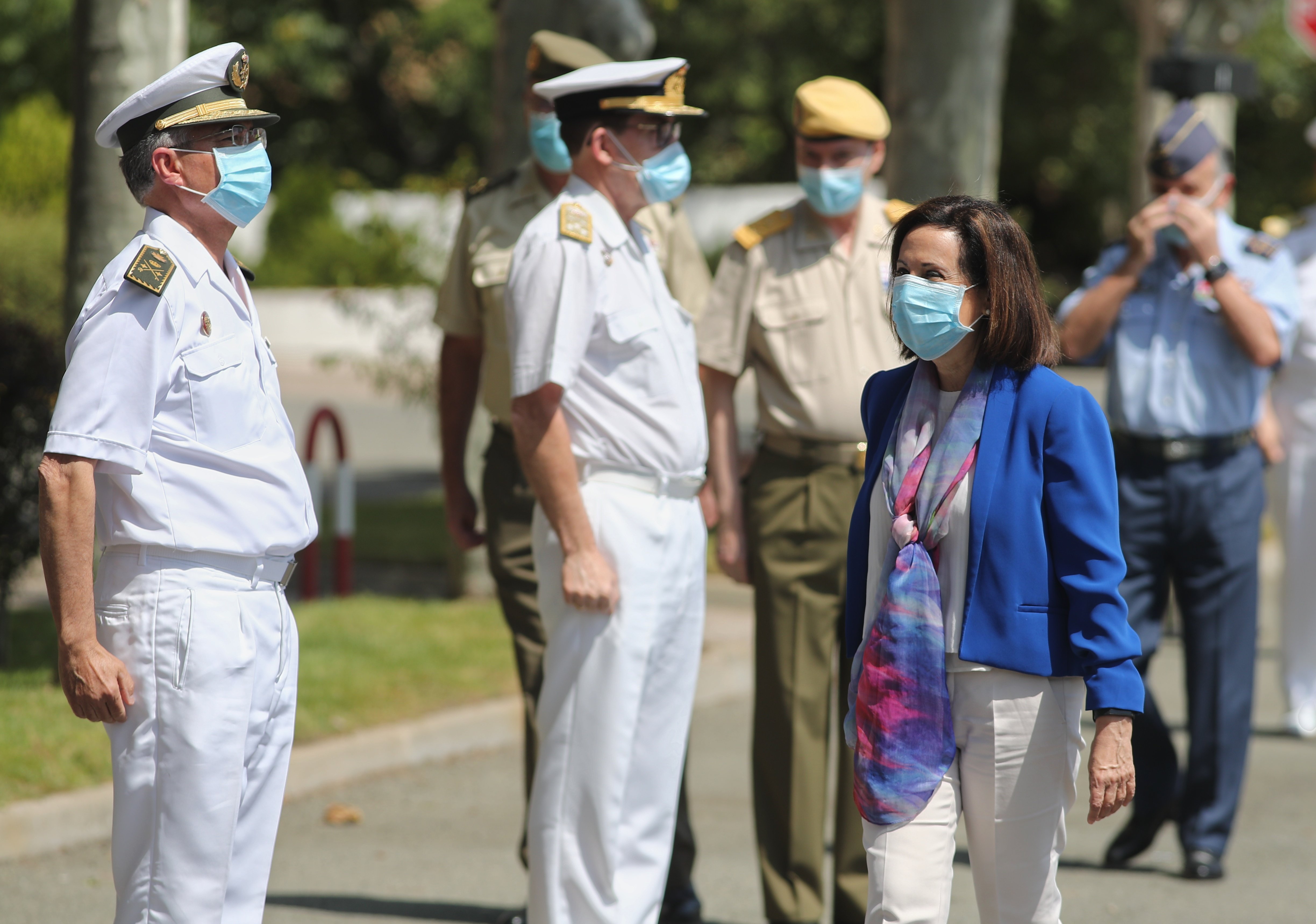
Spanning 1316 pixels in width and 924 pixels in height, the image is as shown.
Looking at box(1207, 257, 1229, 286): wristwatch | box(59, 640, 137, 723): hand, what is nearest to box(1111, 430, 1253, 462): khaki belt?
box(1207, 257, 1229, 286): wristwatch

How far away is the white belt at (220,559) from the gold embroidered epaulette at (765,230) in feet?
6.70

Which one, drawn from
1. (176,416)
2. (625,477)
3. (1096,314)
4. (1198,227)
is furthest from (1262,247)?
(176,416)

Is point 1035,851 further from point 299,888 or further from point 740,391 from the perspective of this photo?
point 740,391

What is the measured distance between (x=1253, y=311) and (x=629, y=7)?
153 inches

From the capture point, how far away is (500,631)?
812 cm

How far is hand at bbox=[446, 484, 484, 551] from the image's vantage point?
4906 mm

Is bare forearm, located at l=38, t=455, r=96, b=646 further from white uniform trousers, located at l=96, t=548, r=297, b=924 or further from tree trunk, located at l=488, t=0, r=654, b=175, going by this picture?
tree trunk, located at l=488, t=0, r=654, b=175

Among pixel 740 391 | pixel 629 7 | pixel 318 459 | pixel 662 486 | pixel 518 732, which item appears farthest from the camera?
pixel 318 459

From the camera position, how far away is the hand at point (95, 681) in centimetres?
292

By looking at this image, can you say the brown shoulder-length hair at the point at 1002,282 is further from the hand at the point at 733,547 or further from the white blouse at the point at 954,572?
the hand at the point at 733,547

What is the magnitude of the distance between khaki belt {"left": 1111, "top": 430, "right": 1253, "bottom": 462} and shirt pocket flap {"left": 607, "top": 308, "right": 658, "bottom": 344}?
6.65 ft

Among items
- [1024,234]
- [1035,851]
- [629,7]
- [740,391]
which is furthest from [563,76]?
[740,391]

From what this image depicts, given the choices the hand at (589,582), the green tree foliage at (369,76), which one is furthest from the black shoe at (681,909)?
the green tree foliage at (369,76)

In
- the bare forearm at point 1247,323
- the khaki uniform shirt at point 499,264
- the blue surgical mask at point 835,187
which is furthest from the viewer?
the bare forearm at point 1247,323
